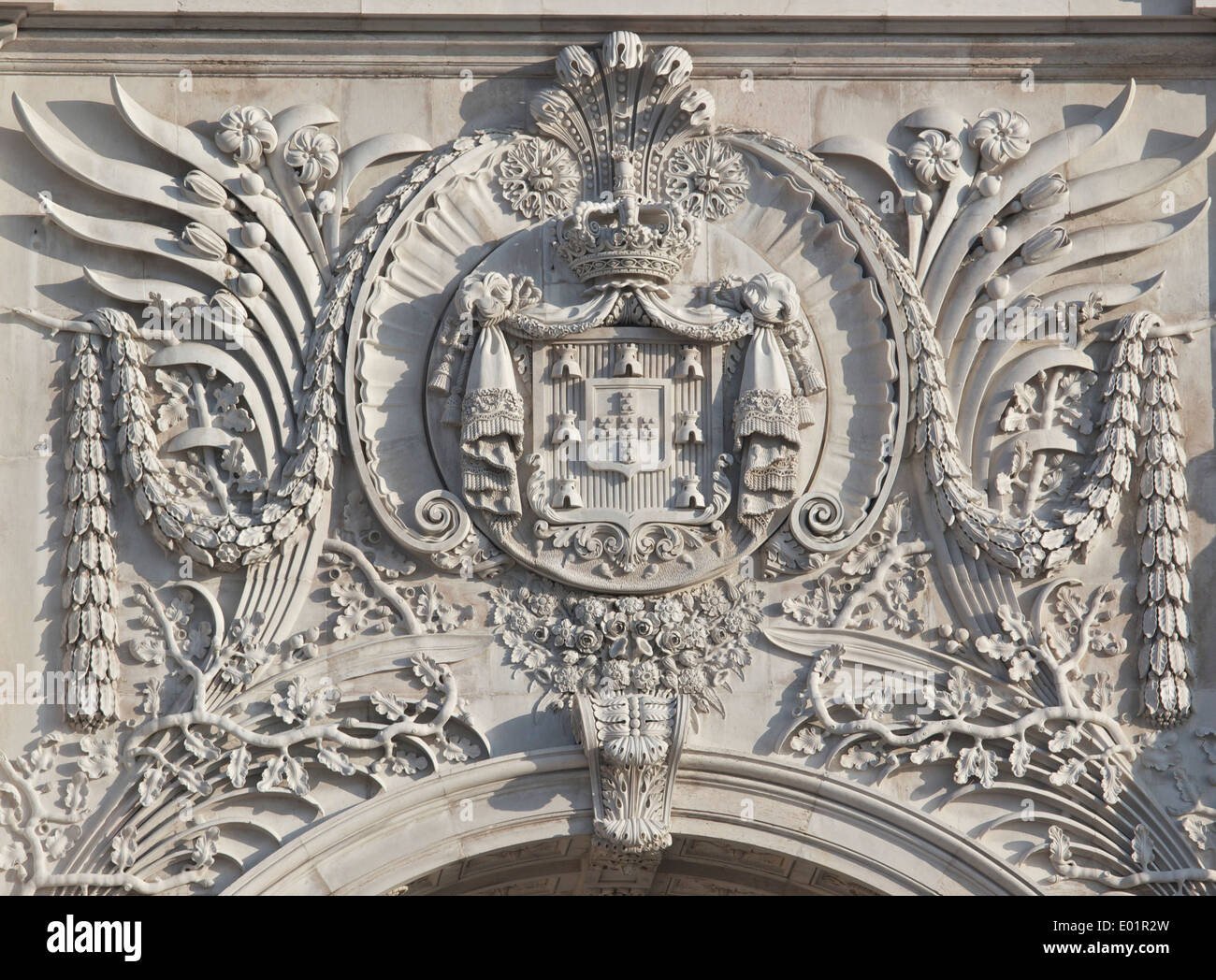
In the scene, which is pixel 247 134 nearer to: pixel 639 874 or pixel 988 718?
pixel 639 874

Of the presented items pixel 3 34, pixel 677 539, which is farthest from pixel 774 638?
pixel 3 34

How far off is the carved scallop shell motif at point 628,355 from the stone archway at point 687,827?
1041mm

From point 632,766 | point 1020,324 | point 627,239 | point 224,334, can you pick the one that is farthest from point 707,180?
point 632,766

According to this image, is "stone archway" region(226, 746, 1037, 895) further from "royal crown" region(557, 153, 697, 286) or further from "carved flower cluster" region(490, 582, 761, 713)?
"royal crown" region(557, 153, 697, 286)

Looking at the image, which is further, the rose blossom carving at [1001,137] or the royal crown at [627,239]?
the rose blossom carving at [1001,137]

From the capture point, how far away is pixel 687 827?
469 inches

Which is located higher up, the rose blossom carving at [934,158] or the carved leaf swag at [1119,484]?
the rose blossom carving at [934,158]

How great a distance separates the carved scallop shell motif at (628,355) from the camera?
12094 millimetres

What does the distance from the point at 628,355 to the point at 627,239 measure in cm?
60

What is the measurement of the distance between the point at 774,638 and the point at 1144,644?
75.1 inches

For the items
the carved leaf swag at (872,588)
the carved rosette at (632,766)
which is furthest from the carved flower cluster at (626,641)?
the carved leaf swag at (872,588)

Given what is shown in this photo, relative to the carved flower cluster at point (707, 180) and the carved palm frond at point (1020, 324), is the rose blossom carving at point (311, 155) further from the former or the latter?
the carved palm frond at point (1020, 324)

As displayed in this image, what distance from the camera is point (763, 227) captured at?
492 inches

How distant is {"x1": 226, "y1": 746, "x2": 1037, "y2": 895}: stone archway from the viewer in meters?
11.8
